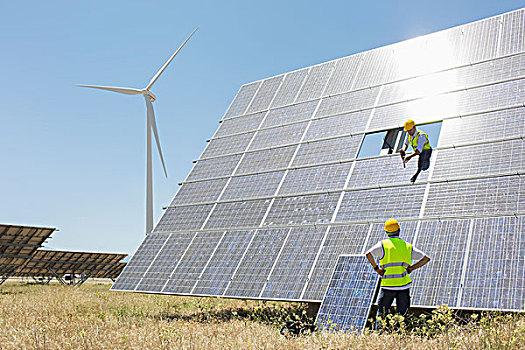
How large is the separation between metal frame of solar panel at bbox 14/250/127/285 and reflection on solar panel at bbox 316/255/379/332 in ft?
81.4

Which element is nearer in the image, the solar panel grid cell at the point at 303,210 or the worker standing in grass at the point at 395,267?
the worker standing in grass at the point at 395,267

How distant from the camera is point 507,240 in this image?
29.2 feet

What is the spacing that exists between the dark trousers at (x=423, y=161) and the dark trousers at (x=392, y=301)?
3.51m

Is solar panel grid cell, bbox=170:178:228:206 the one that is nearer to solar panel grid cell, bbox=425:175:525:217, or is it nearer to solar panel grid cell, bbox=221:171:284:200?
solar panel grid cell, bbox=221:171:284:200

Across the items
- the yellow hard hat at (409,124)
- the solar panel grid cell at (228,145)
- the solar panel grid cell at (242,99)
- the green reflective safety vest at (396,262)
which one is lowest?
the green reflective safety vest at (396,262)

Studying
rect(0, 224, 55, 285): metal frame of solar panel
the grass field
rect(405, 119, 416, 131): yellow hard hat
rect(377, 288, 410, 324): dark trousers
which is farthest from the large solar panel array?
rect(0, 224, 55, 285): metal frame of solar panel

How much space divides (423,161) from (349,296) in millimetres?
4391

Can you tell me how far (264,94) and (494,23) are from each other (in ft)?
28.7

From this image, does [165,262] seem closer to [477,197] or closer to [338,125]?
[338,125]

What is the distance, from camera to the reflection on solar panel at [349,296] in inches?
335

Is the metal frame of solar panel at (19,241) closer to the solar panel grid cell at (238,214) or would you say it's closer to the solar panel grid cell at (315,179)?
the solar panel grid cell at (238,214)

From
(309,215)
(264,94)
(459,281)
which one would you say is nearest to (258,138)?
(264,94)

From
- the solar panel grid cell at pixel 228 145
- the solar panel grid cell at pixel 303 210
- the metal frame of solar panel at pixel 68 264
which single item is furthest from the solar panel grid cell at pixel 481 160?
the metal frame of solar panel at pixel 68 264

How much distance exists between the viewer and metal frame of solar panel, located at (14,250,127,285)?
30234mm
